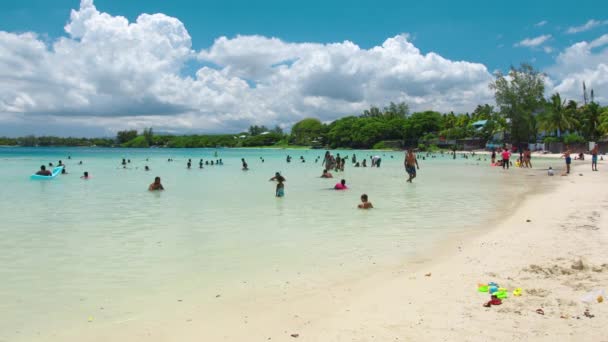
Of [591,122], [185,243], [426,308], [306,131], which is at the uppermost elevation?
[306,131]

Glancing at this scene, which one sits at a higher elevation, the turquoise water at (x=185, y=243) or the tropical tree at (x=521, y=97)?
the tropical tree at (x=521, y=97)

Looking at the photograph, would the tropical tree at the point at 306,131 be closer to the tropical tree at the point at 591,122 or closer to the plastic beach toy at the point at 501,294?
the tropical tree at the point at 591,122

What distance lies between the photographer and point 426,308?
5.57 metres

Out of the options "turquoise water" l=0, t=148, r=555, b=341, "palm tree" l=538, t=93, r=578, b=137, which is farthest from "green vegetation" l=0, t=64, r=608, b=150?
"turquoise water" l=0, t=148, r=555, b=341

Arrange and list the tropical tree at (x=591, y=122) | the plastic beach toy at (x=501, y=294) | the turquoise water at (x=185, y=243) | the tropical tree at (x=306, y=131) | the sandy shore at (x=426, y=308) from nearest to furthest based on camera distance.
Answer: the sandy shore at (x=426, y=308) < the plastic beach toy at (x=501, y=294) < the turquoise water at (x=185, y=243) < the tropical tree at (x=591, y=122) < the tropical tree at (x=306, y=131)

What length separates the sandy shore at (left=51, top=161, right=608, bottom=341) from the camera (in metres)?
4.88

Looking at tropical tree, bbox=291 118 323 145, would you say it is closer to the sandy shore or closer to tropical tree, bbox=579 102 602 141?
tropical tree, bbox=579 102 602 141

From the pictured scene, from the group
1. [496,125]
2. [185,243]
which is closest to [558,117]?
[496,125]

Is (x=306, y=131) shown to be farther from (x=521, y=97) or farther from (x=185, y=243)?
(x=185, y=243)

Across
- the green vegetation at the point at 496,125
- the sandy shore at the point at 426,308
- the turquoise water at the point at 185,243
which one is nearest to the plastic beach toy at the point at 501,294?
the sandy shore at the point at 426,308

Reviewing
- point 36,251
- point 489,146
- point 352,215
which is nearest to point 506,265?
point 352,215

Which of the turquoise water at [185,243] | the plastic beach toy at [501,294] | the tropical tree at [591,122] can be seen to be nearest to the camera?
the plastic beach toy at [501,294]

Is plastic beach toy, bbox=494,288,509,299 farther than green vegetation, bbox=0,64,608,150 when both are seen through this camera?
No

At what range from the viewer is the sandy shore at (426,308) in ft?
16.0
